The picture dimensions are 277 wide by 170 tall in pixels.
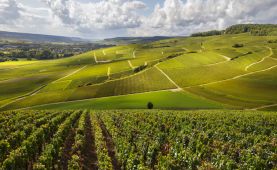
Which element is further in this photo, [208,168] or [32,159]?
[32,159]

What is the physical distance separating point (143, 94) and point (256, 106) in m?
44.2

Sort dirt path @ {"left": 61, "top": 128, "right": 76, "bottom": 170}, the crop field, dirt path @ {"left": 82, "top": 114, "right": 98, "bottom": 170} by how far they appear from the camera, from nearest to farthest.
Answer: the crop field < dirt path @ {"left": 82, "top": 114, "right": 98, "bottom": 170} < dirt path @ {"left": 61, "top": 128, "right": 76, "bottom": 170}

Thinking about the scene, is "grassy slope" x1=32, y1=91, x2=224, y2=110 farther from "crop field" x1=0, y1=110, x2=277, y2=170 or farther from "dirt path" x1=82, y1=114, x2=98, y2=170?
"dirt path" x1=82, y1=114, x2=98, y2=170

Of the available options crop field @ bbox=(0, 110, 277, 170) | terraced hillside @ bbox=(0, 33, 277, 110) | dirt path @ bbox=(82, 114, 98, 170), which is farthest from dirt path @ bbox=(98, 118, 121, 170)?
terraced hillside @ bbox=(0, 33, 277, 110)

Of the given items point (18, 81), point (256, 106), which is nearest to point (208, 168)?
point (256, 106)

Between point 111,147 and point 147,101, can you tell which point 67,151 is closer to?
point 111,147

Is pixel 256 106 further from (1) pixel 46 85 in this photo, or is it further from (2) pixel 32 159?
(1) pixel 46 85

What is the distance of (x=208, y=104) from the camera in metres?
102

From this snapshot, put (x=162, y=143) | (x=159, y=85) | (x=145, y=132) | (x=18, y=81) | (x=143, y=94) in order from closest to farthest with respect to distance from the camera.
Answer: (x=162, y=143), (x=145, y=132), (x=143, y=94), (x=159, y=85), (x=18, y=81)

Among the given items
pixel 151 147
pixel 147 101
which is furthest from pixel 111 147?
pixel 147 101

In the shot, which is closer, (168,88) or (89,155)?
(89,155)

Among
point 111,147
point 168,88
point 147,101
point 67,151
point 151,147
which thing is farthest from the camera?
point 168,88

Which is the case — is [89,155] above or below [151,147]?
below

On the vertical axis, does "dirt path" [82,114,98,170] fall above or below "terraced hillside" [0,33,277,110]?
above
